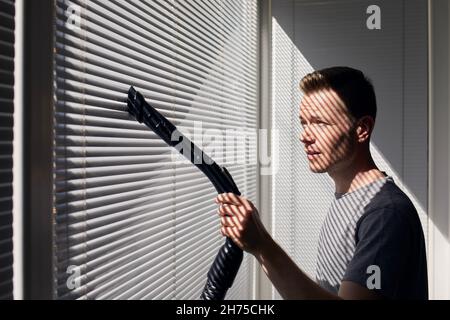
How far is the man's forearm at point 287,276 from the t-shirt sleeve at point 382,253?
0.08 m

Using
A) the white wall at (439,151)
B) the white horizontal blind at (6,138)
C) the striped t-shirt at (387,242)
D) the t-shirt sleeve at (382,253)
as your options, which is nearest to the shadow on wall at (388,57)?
the white wall at (439,151)

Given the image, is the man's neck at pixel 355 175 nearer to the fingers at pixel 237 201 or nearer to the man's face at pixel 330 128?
the man's face at pixel 330 128

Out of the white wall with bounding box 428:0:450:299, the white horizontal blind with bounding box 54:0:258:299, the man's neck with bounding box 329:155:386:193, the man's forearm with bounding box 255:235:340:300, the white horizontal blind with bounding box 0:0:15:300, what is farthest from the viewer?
the white wall with bounding box 428:0:450:299

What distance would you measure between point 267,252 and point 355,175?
0.32m

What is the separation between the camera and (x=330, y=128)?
1.24 m

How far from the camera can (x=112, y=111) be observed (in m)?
0.88

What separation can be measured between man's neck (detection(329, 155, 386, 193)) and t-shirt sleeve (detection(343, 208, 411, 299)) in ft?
0.65

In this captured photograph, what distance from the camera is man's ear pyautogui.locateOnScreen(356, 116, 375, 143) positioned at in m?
1.15

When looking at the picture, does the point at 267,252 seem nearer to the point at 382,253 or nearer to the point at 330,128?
the point at 382,253

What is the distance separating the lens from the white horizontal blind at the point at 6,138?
2.07ft

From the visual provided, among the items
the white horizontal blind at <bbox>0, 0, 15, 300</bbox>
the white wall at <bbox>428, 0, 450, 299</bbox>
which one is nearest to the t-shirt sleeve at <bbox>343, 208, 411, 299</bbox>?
the white horizontal blind at <bbox>0, 0, 15, 300</bbox>

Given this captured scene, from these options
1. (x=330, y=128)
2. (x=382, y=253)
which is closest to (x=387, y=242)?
(x=382, y=253)

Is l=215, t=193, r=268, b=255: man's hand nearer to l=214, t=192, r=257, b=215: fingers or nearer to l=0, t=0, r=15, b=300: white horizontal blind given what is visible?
l=214, t=192, r=257, b=215: fingers

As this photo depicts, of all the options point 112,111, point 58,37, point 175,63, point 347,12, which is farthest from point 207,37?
point 347,12
